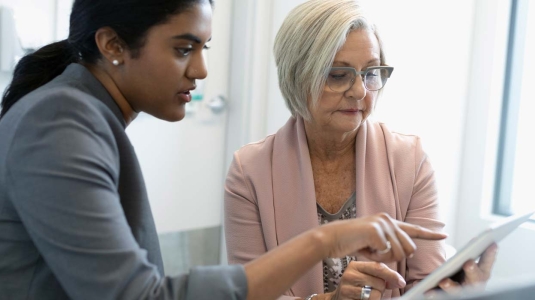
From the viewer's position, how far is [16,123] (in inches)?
37.6

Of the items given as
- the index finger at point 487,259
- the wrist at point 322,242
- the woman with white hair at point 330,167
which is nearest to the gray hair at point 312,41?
the woman with white hair at point 330,167

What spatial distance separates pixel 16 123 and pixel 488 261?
84 cm

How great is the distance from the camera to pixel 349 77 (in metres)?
1.62

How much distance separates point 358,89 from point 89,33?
694 mm

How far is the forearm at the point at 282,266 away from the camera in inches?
37.6

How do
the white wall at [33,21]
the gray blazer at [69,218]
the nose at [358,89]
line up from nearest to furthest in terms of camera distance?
A: the gray blazer at [69,218] → the nose at [358,89] → the white wall at [33,21]

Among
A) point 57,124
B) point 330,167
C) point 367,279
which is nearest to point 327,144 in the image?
point 330,167

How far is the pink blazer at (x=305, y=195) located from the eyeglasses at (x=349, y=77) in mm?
125

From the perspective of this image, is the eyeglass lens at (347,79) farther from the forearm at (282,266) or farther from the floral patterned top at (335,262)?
the forearm at (282,266)

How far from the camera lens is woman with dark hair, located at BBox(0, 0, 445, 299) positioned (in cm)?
91

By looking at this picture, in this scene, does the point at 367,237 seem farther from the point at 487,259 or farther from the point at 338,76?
the point at 338,76

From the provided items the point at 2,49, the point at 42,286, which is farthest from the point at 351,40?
the point at 2,49

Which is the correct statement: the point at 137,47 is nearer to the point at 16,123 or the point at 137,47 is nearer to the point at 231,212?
the point at 16,123

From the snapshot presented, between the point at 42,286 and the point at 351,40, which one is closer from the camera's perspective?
the point at 42,286
